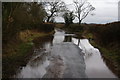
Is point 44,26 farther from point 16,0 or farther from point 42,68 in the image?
point 42,68

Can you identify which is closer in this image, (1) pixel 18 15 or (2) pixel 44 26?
(1) pixel 18 15

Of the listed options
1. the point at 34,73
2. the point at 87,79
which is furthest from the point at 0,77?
the point at 87,79

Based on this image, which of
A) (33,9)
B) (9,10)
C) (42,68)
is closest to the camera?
(42,68)

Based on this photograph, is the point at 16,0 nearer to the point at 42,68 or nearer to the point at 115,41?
the point at 42,68

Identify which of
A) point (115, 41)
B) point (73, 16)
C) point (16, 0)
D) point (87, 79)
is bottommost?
point (87, 79)

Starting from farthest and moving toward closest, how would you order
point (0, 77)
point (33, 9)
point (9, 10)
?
point (33, 9)
point (9, 10)
point (0, 77)

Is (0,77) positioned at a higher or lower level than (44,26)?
lower

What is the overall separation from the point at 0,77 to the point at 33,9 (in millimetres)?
18807

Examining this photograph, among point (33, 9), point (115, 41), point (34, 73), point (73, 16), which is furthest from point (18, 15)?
point (73, 16)

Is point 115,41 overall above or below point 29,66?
above

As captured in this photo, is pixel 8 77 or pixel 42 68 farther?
pixel 42 68

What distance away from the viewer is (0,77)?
7109 millimetres

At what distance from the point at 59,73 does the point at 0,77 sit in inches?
98.9

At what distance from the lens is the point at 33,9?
24984 mm
